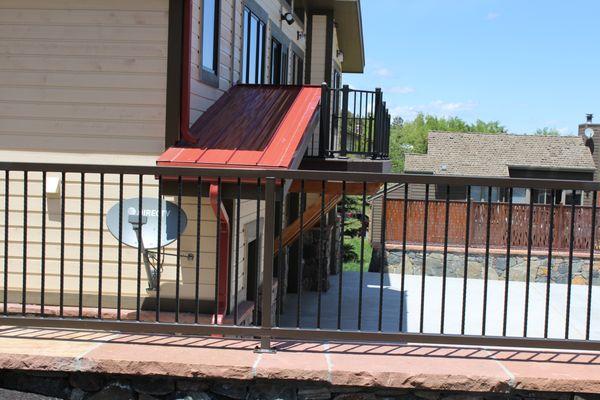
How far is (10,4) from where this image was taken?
741 centimetres

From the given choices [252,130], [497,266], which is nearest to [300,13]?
[252,130]

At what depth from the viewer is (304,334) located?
4.15 meters

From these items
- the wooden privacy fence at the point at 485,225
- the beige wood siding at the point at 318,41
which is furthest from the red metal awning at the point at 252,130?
the wooden privacy fence at the point at 485,225

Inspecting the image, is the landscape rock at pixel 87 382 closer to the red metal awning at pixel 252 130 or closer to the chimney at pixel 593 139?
the red metal awning at pixel 252 130

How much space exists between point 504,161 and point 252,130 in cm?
2415

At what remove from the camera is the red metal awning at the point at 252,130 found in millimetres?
6801

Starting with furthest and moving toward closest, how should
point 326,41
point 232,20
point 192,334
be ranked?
point 326,41 < point 232,20 < point 192,334

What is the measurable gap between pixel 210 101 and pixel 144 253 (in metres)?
2.31

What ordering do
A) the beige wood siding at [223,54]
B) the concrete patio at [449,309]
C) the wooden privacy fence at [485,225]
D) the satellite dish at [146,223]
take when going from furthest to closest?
the wooden privacy fence at [485,225]
the concrete patio at [449,309]
the beige wood siding at [223,54]
the satellite dish at [146,223]

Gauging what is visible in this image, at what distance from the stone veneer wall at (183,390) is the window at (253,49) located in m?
6.75

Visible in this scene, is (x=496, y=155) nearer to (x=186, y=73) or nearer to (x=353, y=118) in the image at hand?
(x=353, y=118)

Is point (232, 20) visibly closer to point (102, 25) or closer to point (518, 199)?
point (102, 25)

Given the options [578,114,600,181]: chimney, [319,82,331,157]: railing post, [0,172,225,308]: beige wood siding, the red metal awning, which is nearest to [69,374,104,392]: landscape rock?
the red metal awning

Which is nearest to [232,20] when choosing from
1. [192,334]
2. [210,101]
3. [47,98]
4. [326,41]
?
[210,101]
